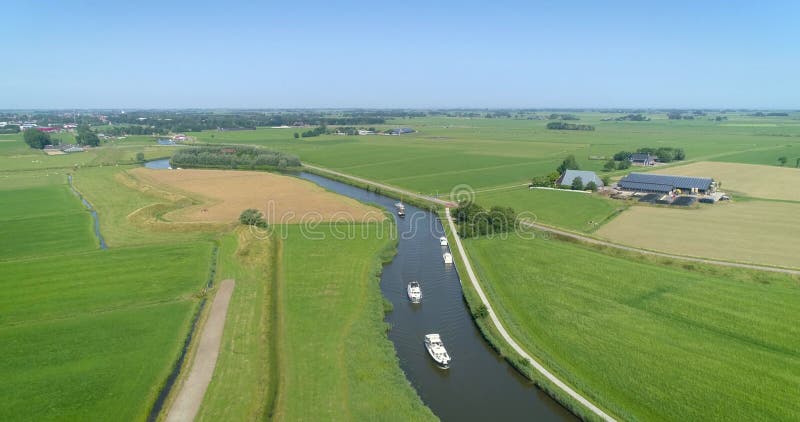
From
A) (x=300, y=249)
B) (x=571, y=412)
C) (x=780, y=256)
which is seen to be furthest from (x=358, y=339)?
(x=780, y=256)

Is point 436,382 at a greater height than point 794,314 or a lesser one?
lesser

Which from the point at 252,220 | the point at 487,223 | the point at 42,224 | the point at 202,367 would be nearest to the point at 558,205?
the point at 487,223

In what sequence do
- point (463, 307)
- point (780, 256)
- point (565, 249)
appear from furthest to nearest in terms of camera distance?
point (565, 249) < point (780, 256) < point (463, 307)

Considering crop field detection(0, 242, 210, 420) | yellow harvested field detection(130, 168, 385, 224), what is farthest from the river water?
yellow harvested field detection(130, 168, 385, 224)

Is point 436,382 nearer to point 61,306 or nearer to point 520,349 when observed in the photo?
point 520,349

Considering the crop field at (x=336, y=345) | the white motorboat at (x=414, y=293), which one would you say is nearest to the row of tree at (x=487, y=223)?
the crop field at (x=336, y=345)

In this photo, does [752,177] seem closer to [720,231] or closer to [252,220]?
[720,231]
